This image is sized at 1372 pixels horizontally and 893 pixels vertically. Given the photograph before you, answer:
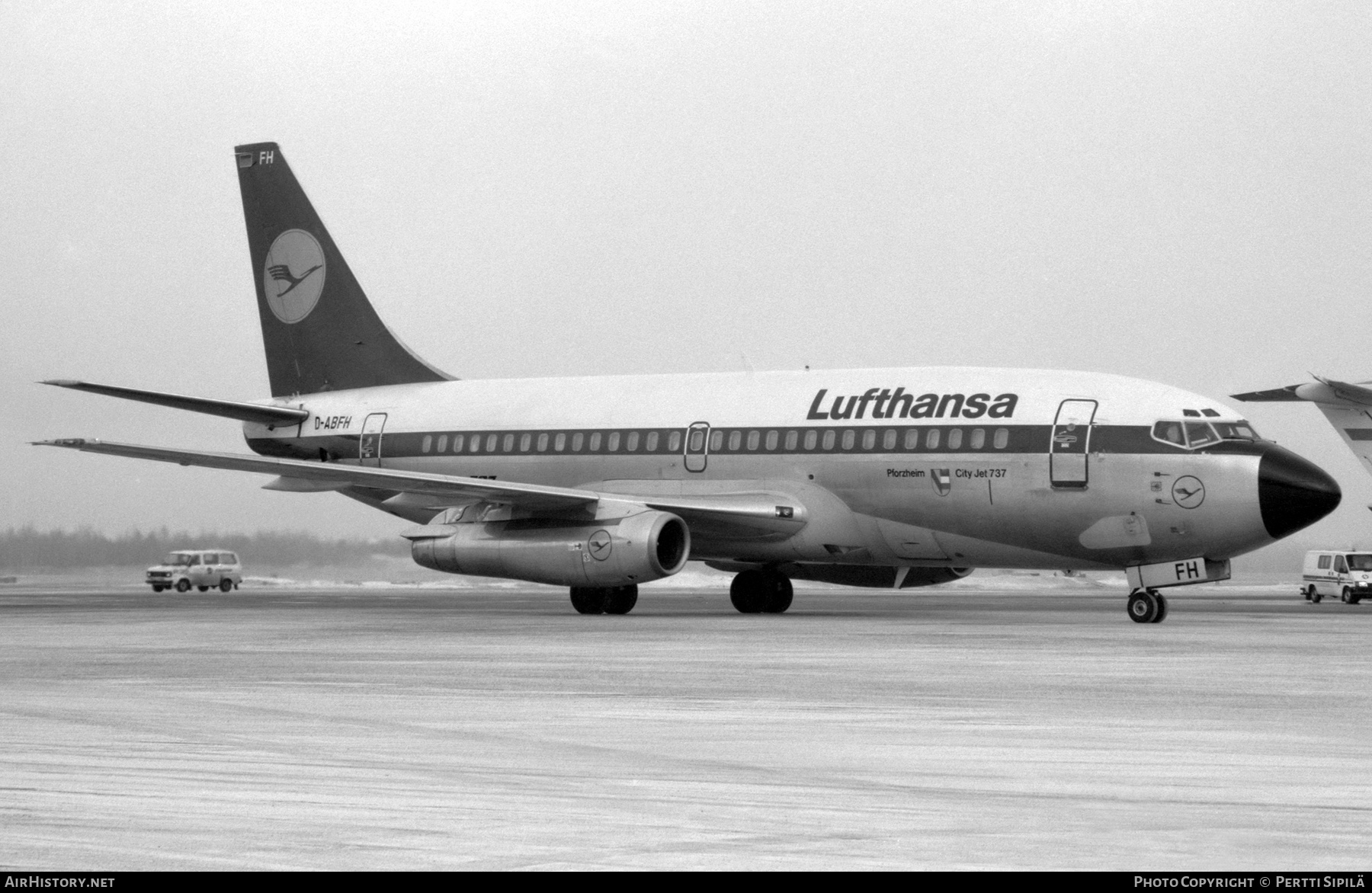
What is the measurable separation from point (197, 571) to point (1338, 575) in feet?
120

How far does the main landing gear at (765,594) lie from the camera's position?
34656mm

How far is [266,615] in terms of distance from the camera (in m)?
31.4

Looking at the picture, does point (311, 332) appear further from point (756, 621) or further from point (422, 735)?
point (422, 735)

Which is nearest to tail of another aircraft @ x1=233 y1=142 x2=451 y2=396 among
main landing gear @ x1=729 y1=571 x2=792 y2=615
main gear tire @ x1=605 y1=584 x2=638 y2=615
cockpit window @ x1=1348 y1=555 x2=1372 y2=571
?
main landing gear @ x1=729 y1=571 x2=792 y2=615

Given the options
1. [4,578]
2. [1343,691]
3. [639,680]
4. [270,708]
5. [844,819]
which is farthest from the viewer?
[4,578]

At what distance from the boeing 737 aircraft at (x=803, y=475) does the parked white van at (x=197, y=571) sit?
20902 mm

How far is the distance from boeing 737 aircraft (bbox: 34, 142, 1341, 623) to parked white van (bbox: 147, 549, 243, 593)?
20.9 m

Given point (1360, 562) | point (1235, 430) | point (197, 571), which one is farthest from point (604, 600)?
point (197, 571)

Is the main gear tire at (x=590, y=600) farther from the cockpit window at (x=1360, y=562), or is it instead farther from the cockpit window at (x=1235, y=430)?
the cockpit window at (x=1360, y=562)

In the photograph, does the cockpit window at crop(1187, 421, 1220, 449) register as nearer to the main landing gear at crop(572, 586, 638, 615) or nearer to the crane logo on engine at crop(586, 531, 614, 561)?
the crane logo on engine at crop(586, 531, 614, 561)

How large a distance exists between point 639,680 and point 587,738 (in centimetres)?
471

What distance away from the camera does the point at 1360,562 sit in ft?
166

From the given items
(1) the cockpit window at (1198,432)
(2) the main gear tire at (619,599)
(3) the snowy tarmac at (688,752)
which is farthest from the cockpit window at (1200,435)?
(2) the main gear tire at (619,599)

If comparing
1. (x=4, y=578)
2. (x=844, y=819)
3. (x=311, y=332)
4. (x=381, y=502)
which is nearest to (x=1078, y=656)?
(x=844, y=819)
